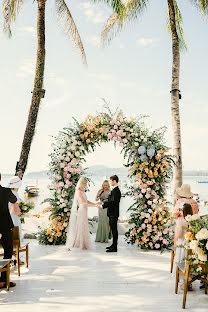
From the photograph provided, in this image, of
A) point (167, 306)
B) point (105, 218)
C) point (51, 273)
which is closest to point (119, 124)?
point (105, 218)

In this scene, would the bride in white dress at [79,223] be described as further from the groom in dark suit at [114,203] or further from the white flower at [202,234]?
the white flower at [202,234]

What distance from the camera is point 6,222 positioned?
5.02 metres

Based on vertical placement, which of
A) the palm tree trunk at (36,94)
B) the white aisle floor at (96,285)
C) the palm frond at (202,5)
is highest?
the palm frond at (202,5)

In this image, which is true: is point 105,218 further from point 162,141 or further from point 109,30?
point 109,30

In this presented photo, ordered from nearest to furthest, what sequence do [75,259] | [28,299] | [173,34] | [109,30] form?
[28,299], [75,259], [173,34], [109,30]

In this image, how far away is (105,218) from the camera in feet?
28.9

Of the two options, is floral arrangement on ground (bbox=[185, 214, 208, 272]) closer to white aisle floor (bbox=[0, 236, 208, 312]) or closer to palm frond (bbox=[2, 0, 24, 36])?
white aisle floor (bbox=[0, 236, 208, 312])

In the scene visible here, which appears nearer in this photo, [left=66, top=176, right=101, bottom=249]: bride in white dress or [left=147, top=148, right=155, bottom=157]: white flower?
[left=66, top=176, right=101, bottom=249]: bride in white dress

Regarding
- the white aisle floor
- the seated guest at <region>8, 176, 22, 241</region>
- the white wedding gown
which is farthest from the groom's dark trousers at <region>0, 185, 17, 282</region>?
the white wedding gown

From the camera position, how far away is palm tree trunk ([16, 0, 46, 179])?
9.21m

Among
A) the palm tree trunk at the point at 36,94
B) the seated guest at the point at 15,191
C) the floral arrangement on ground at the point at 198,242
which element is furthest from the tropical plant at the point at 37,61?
the floral arrangement on ground at the point at 198,242

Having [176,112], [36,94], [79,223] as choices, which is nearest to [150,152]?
Result: [176,112]

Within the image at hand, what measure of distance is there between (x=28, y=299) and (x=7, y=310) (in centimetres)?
44

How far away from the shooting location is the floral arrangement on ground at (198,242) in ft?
13.8
